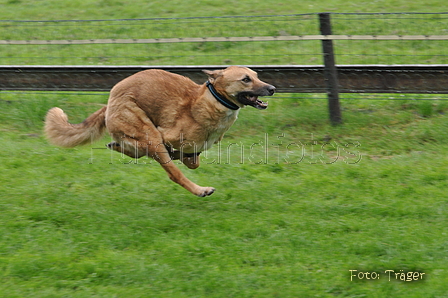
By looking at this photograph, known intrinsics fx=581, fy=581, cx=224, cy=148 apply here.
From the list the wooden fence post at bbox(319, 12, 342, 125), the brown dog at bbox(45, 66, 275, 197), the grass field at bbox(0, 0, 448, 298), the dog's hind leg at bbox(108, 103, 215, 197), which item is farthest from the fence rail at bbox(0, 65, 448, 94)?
the dog's hind leg at bbox(108, 103, 215, 197)

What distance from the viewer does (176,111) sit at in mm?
6078

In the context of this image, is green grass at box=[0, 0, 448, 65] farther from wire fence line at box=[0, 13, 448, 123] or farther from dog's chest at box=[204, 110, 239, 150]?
dog's chest at box=[204, 110, 239, 150]

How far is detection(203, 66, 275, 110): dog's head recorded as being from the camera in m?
5.92

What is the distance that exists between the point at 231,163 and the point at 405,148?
239cm

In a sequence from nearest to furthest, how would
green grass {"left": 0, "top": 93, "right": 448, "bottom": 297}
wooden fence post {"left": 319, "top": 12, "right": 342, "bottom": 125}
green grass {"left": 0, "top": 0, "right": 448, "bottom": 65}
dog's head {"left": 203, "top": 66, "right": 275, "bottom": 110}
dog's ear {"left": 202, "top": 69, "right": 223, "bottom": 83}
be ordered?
green grass {"left": 0, "top": 93, "right": 448, "bottom": 297} → dog's head {"left": 203, "top": 66, "right": 275, "bottom": 110} → dog's ear {"left": 202, "top": 69, "right": 223, "bottom": 83} → wooden fence post {"left": 319, "top": 12, "right": 342, "bottom": 125} → green grass {"left": 0, "top": 0, "right": 448, "bottom": 65}

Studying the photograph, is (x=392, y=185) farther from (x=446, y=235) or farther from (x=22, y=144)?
(x=22, y=144)

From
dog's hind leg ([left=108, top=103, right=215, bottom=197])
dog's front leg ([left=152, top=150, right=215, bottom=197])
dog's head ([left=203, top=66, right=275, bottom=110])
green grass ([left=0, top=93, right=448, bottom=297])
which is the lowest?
green grass ([left=0, top=93, right=448, bottom=297])

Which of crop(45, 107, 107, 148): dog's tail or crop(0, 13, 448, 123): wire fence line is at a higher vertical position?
crop(0, 13, 448, 123): wire fence line

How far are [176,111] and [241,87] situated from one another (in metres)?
0.73

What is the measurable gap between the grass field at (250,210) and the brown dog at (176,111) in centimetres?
65

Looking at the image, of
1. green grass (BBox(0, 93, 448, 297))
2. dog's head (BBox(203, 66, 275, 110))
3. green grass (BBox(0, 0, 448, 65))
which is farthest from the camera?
green grass (BBox(0, 0, 448, 65))

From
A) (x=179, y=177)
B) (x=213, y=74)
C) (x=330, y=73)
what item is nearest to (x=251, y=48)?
(x=330, y=73)

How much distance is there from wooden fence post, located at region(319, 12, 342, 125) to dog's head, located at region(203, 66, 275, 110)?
2802mm

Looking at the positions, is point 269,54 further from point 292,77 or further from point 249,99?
point 249,99
